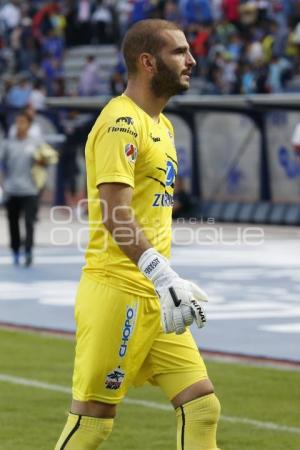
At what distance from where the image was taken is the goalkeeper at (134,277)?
594 centimetres

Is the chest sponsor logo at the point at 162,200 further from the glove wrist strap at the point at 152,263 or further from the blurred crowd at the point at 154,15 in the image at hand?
the blurred crowd at the point at 154,15

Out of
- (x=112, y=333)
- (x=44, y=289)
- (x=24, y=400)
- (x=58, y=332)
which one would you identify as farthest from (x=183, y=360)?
(x=44, y=289)

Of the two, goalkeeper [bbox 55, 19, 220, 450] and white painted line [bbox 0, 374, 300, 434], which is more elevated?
goalkeeper [bbox 55, 19, 220, 450]

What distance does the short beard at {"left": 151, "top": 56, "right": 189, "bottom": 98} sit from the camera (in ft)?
20.0

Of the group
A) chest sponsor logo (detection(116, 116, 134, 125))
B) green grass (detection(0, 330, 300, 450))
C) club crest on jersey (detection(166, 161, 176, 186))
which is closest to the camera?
chest sponsor logo (detection(116, 116, 134, 125))

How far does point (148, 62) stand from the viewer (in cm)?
607

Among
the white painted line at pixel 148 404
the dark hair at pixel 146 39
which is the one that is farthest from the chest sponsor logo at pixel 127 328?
the white painted line at pixel 148 404

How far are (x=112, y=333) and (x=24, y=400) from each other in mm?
3754

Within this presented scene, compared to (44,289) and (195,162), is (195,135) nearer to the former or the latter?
(195,162)

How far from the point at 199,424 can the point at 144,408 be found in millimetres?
3383

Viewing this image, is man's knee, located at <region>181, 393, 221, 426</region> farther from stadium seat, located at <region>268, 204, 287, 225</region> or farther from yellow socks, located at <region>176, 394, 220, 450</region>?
stadium seat, located at <region>268, 204, 287, 225</region>

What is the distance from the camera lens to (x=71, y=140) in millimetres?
32594

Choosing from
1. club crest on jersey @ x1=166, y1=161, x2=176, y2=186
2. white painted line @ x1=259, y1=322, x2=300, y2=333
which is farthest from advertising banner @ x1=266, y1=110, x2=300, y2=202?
club crest on jersey @ x1=166, y1=161, x2=176, y2=186

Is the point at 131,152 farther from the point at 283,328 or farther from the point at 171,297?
the point at 283,328
